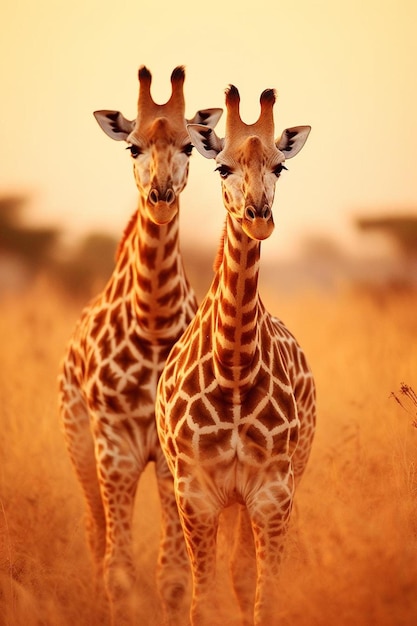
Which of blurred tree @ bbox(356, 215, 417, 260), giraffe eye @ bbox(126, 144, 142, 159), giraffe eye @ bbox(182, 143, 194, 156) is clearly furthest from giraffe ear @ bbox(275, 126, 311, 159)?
blurred tree @ bbox(356, 215, 417, 260)

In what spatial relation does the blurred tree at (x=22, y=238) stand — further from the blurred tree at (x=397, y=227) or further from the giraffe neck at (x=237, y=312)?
the giraffe neck at (x=237, y=312)

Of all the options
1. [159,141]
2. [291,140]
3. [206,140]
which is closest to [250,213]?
[206,140]

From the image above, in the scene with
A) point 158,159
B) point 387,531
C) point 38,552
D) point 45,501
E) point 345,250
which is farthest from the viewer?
point 345,250

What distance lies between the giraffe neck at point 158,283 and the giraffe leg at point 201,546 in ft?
4.81

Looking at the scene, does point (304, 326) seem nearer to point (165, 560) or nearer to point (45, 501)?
point (45, 501)

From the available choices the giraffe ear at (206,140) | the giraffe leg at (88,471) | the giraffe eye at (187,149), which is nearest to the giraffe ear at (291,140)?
the giraffe ear at (206,140)

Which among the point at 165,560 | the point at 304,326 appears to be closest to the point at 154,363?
the point at 165,560

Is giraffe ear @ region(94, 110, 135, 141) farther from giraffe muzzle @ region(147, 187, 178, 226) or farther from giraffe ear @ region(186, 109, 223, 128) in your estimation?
giraffe muzzle @ region(147, 187, 178, 226)

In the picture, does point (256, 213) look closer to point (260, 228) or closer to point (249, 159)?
point (260, 228)

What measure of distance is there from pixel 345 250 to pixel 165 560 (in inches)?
357

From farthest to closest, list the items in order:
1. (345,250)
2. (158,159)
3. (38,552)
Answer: (345,250), (38,552), (158,159)

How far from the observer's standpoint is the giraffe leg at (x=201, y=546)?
6598mm

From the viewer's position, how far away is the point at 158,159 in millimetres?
7352

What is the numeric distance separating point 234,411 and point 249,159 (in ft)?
4.29
